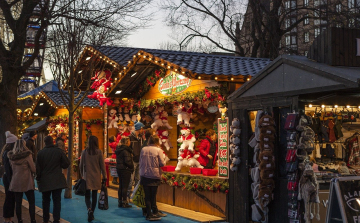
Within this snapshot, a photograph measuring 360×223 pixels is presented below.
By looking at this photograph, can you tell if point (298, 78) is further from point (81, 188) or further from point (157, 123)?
point (157, 123)

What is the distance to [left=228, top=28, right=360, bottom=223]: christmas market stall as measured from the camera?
26.6ft

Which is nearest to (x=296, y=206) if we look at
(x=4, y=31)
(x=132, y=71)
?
(x=132, y=71)

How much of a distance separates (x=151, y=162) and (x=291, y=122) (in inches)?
135

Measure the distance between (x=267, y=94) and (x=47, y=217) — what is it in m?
4.89

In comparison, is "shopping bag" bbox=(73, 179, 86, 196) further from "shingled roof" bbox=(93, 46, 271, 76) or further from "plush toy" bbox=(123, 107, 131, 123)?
"plush toy" bbox=(123, 107, 131, 123)

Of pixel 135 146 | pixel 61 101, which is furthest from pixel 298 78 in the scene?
pixel 61 101

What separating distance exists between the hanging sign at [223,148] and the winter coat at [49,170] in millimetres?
3381

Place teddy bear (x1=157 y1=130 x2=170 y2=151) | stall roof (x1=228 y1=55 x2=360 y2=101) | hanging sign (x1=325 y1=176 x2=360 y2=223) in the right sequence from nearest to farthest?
hanging sign (x1=325 y1=176 x2=360 y2=223), stall roof (x1=228 y1=55 x2=360 y2=101), teddy bear (x1=157 y1=130 x2=170 y2=151)

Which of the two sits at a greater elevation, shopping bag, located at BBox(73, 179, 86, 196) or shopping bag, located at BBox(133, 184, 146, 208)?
shopping bag, located at BBox(73, 179, 86, 196)

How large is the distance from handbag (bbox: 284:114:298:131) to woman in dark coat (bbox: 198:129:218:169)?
14.5 feet

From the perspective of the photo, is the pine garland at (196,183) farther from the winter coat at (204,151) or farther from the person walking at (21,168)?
the person walking at (21,168)

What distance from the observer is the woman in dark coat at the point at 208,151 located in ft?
41.1

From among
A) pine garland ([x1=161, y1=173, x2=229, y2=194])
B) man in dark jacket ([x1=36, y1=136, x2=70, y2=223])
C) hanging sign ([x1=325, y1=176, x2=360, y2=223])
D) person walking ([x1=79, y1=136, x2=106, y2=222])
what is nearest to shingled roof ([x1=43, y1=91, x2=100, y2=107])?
pine garland ([x1=161, y1=173, x2=229, y2=194])

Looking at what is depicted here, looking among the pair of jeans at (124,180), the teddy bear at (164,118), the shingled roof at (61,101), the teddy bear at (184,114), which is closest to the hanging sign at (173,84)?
the teddy bear at (184,114)
